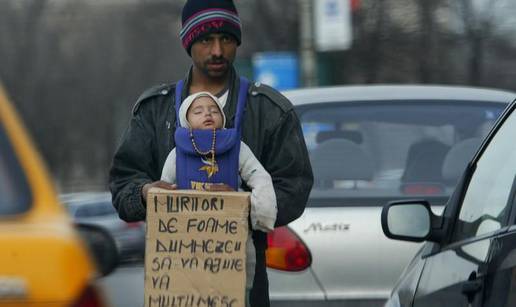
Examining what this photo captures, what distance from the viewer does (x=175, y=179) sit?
4848 millimetres

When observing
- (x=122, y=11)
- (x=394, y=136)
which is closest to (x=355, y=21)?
(x=122, y=11)

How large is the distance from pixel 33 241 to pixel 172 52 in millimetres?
36980

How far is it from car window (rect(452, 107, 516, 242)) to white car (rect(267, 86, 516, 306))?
199 cm

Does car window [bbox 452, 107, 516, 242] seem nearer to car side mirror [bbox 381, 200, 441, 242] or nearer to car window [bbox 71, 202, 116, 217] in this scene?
car side mirror [bbox 381, 200, 441, 242]

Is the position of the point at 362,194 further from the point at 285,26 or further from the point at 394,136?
the point at 285,26

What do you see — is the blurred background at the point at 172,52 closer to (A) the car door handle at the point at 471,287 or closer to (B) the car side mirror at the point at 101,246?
(B) the car side mirror at the point at 101,246

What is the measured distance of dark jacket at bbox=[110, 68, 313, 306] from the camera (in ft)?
16.3

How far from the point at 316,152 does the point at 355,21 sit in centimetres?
1897

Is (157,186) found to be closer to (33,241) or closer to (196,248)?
(196,248)

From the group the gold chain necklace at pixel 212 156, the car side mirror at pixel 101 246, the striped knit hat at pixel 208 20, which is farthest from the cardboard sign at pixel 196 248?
the car side mirror at pixel 101 246

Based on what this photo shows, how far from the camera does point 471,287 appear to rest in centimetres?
411

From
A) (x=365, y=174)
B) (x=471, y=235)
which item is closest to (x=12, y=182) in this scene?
(x=471, y=235)

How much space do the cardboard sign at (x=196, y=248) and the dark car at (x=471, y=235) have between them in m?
0.63

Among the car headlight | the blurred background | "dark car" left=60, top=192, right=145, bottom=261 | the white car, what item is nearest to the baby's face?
the car headlight
